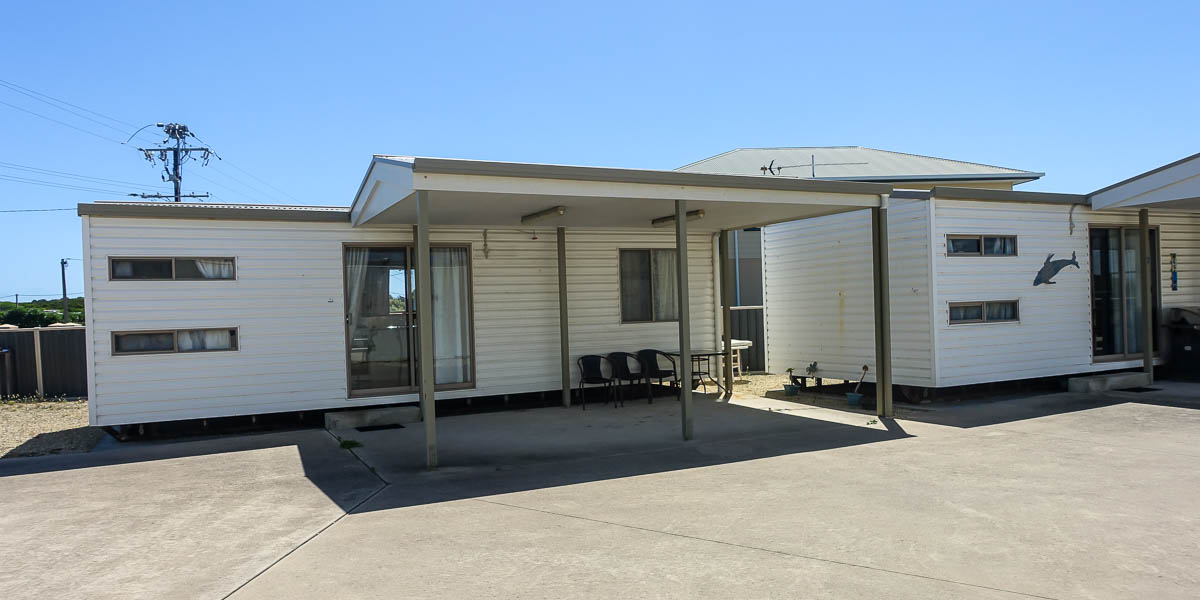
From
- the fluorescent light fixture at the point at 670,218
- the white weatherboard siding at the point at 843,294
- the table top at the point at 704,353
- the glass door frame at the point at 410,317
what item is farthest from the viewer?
the table top at the point at 704,353

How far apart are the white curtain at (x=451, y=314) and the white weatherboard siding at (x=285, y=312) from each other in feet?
0.54

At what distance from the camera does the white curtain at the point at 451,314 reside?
384 inches

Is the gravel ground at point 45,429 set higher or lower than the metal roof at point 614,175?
lower

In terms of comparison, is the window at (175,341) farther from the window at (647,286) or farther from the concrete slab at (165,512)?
the window at (647,286)

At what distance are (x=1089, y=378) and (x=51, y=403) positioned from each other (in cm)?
1451

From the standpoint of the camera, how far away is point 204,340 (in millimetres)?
8469

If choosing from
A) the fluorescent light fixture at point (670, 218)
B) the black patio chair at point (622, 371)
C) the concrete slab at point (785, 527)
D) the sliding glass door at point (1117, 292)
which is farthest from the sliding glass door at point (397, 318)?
the sliding glass door at point (1117, 292)

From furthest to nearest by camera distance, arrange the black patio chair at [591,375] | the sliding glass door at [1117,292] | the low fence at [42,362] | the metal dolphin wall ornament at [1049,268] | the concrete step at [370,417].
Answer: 1. the low fence at [42,362]
2. the sliding glass door at [1117,292]
3. the metal dolphin wall ornament at [1049,268]
4. the black patio chair at [591,375]
5. the concrete step at [370,417]

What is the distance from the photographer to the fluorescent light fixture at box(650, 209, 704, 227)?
896 cm

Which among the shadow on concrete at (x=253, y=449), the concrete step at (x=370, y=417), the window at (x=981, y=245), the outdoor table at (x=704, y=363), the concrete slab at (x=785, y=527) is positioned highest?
the window at (x=981, y=245)

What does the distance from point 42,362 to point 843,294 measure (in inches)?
466

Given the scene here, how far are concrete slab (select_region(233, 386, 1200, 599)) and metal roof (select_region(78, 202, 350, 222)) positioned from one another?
3.88m

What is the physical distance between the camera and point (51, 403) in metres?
11.4

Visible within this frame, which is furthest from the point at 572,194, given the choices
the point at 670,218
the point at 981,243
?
the point at 981,243
